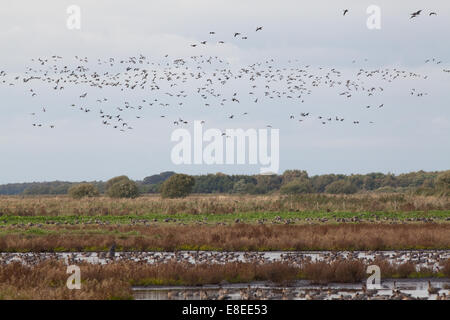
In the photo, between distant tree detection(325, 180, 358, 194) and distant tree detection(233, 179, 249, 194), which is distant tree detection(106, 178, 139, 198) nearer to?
distant tree detection(233, 179, 249, 194)

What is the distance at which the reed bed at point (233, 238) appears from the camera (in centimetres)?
3731

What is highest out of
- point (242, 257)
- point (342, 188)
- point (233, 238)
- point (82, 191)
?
point (82, 191)

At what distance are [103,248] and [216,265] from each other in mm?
13460

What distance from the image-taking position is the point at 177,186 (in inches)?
3890

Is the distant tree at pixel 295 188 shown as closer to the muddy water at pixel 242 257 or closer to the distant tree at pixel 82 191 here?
the distant tree at pixel 82 191

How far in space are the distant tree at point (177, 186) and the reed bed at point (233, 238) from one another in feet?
176

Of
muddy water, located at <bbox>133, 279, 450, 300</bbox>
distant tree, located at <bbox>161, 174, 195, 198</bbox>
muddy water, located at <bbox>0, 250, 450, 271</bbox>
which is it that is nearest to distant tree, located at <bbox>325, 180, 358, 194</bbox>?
distant tree, located at <bbox>161, 174, 195, 198</bbox>

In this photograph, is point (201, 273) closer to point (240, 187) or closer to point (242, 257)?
point (242, 257)

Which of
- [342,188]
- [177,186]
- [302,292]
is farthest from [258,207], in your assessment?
[342,188]

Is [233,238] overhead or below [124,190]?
below

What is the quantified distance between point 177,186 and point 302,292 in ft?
255

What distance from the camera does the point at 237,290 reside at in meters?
22.8
